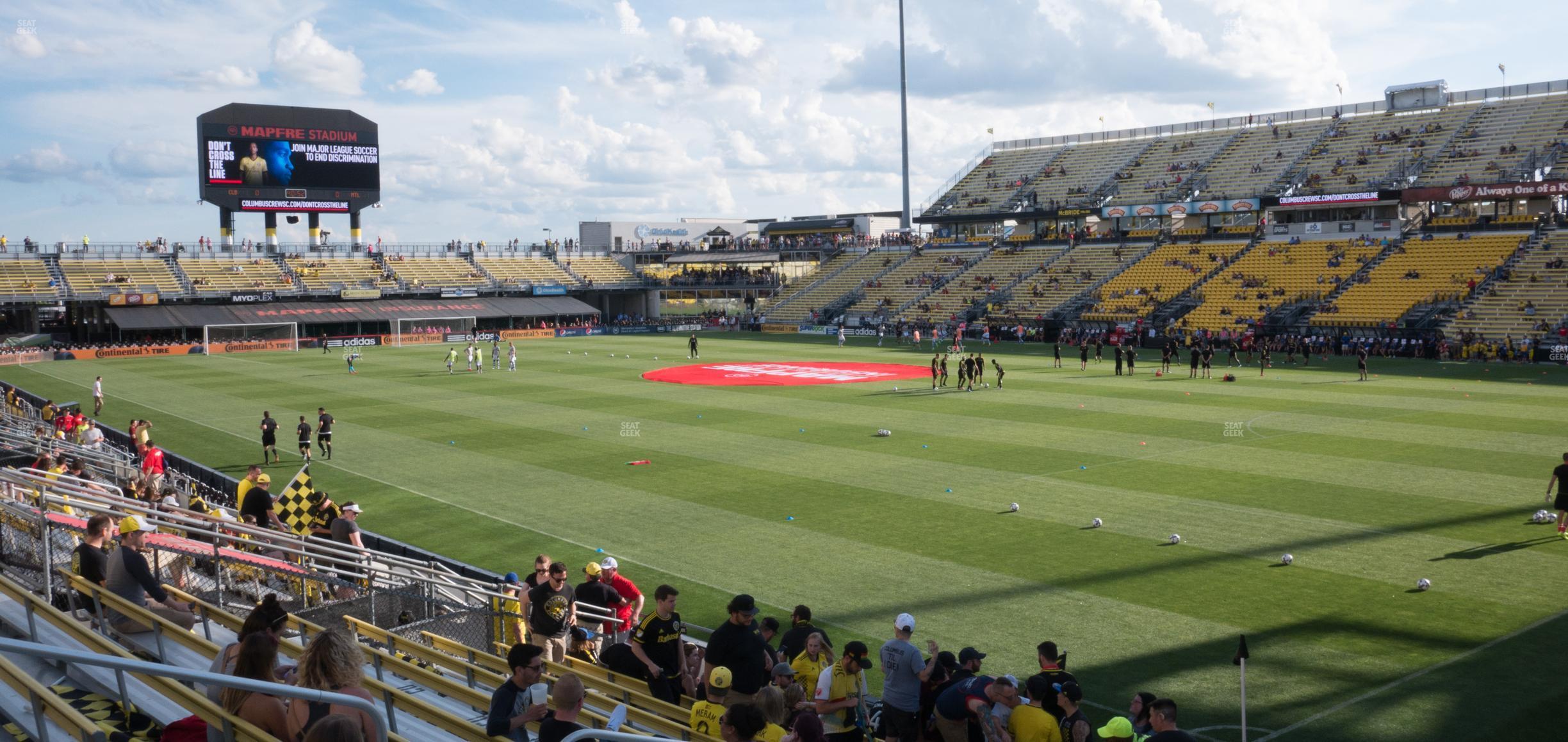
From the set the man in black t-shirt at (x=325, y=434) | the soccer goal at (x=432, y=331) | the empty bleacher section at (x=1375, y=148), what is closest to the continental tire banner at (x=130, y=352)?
the soccer goal at (x=432, y=331)

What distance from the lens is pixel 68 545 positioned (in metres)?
12.5

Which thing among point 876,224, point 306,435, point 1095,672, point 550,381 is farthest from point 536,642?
point 876,224

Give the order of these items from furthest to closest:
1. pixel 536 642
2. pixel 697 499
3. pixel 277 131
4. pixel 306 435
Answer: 1. pixel 277 131
2. pixel 306 435
3. pixel 697 499
4. pixel 536 642

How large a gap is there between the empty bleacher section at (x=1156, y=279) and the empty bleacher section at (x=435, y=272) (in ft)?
157

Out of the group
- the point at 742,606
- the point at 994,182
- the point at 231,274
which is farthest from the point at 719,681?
the point at 994,182

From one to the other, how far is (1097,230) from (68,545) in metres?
76.2

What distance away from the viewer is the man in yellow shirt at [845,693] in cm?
934

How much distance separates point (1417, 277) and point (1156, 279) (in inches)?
588

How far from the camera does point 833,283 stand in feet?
299

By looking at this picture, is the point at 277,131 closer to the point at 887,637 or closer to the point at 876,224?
the point at 876,224

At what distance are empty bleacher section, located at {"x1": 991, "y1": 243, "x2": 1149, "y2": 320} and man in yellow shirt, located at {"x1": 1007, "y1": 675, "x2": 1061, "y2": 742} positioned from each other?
63.1 metres

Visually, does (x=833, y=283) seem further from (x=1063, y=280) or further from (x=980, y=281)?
(x=1063, y=280)

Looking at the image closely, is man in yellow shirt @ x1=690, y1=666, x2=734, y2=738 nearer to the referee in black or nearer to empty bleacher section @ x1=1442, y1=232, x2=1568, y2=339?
the referee in black

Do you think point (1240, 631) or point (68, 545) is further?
point (1240, 631)
